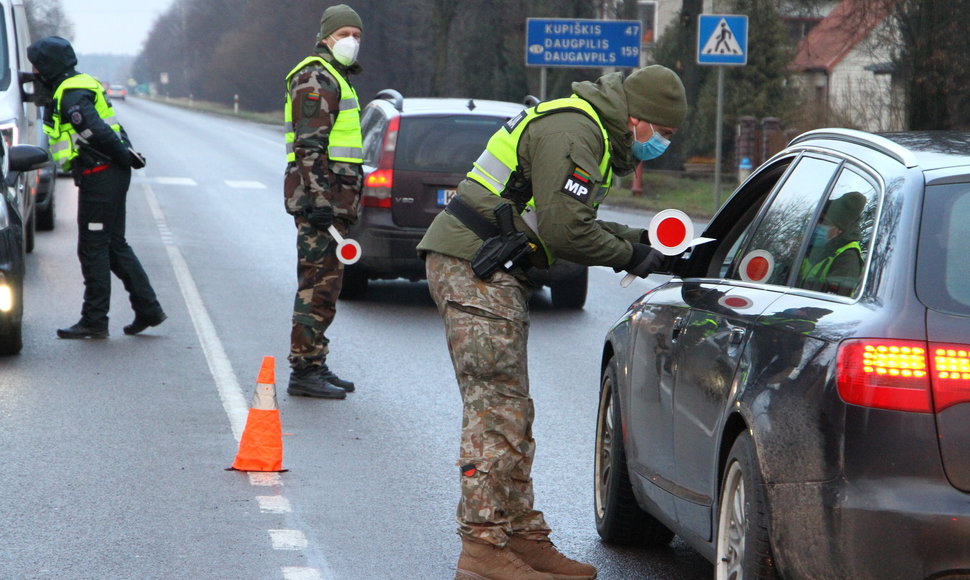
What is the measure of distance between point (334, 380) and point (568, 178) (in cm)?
429

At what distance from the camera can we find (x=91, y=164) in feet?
33.5

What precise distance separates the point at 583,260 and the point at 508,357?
40 cm

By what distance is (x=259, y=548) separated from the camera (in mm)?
5582

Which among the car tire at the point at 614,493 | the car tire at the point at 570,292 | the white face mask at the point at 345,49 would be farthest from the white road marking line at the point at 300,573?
the car tire at the point at 570,292

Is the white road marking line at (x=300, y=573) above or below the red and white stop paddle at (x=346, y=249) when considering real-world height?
below

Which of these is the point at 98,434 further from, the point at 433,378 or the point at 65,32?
the point at 65,32

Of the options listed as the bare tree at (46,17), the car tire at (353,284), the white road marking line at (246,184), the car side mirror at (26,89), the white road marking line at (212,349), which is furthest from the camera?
the bare tree at (46,17)

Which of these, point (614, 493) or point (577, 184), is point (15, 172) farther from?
point (577, 184)

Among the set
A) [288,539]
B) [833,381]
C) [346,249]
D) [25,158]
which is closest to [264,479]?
[288,539]

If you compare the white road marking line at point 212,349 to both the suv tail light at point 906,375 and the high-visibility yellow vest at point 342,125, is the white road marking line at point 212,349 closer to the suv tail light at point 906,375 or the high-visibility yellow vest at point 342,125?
the high-visibility yellow vest at point 342,125

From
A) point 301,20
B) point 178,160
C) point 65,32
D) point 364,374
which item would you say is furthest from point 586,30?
point 65,32

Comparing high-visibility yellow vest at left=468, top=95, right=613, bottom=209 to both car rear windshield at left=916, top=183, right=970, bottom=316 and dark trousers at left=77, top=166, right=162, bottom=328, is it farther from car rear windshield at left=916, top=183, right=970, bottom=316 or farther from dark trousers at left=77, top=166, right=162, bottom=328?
dark trousers at left=77, top=166, right=162, bottom=328

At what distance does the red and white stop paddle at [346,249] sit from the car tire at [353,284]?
12.8 ft

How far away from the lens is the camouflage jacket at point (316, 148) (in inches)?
339
